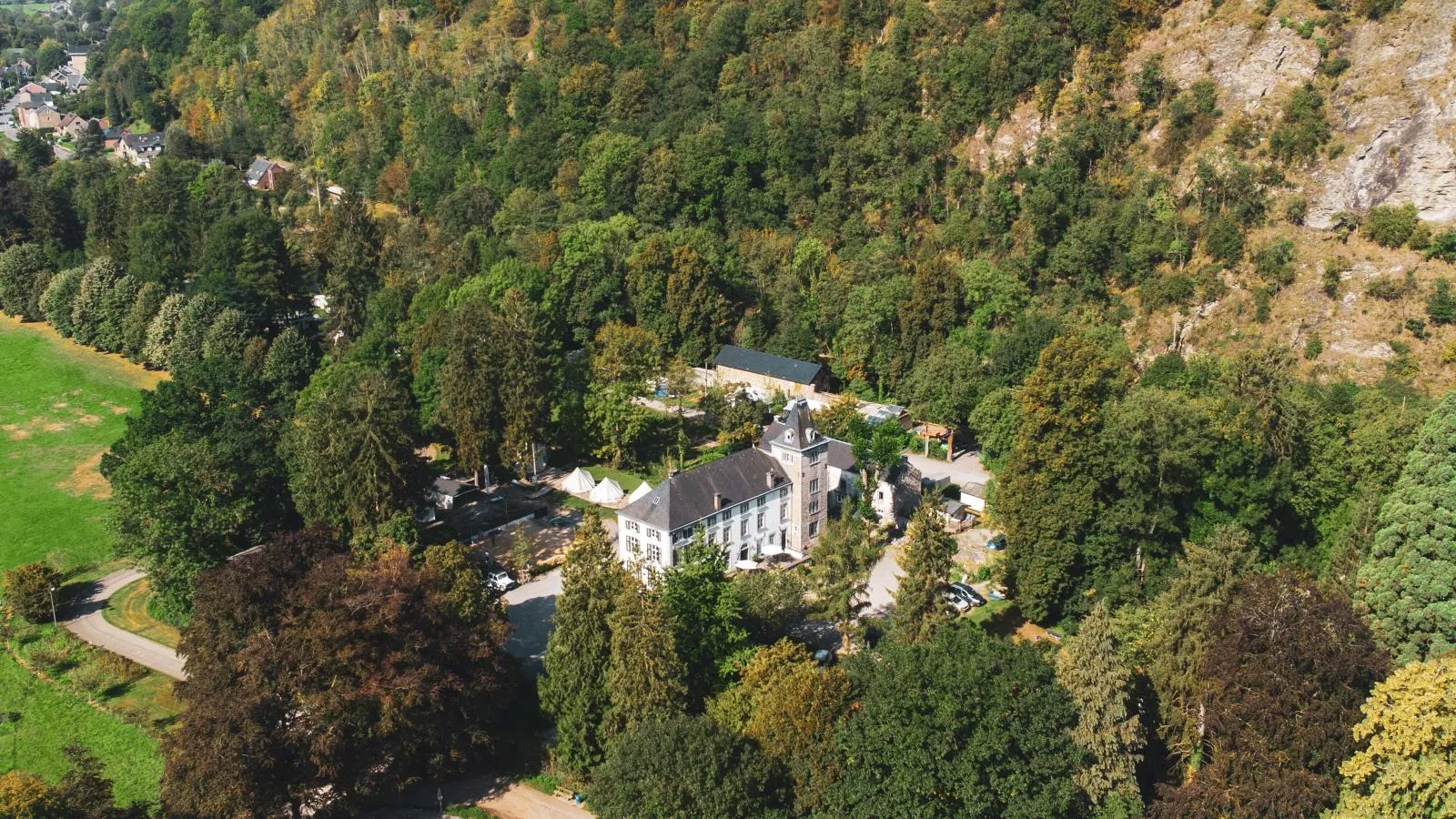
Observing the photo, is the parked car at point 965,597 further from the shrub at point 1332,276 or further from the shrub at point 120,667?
the shrub at point 120,667

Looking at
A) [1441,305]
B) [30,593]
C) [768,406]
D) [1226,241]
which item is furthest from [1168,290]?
[30,593]

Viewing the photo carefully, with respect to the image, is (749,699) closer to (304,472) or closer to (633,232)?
(304,472)

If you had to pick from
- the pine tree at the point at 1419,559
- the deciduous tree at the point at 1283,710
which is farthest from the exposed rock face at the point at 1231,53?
the deciduous tree at the point at 1283,710

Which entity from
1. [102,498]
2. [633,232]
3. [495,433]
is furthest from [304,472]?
[633,232]

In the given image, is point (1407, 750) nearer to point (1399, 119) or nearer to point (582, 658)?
point (582, 658)

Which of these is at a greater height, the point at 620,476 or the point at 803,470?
the point at 803,470
